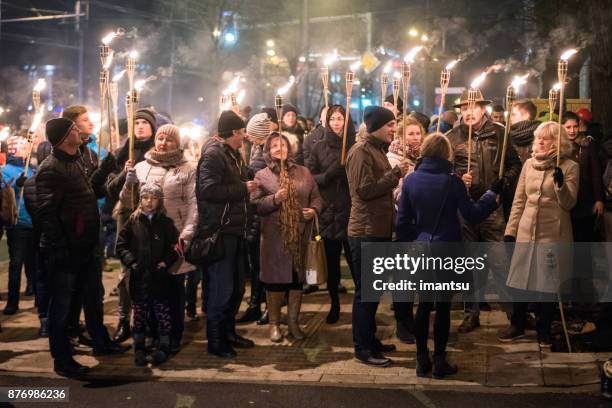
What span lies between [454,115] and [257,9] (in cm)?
2720

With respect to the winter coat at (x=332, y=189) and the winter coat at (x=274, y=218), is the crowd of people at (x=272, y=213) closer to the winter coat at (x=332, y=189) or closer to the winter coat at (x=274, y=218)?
the winter coat at (x=274, y=218)

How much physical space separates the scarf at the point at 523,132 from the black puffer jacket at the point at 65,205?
4.36 meters

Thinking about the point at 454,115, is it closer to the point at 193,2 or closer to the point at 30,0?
the point at 193,2

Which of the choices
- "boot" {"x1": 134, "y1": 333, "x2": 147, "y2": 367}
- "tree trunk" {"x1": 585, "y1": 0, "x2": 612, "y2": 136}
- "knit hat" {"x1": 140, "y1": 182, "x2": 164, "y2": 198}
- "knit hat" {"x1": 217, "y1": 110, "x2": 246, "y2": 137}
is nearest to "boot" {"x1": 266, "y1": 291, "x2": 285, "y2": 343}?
"boot" {"x1": 134, "y1": 333, "x2": 147, "y2": 367}

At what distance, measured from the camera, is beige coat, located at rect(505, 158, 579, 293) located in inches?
273

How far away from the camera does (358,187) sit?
6941 mm

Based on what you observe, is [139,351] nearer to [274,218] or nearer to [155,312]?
[155,312]

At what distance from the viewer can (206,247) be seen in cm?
705

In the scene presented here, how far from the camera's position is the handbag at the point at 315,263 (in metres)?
7.66

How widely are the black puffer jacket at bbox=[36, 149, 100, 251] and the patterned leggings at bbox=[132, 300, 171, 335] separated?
0.72 meters

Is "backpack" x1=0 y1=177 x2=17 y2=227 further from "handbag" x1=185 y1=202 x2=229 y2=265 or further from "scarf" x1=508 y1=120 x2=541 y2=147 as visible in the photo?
"scarf" x1=508 y1=120 x2=541 y2=147

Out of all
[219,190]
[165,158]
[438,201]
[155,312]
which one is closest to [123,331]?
[155,312]

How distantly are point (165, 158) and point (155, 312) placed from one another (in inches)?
56.9

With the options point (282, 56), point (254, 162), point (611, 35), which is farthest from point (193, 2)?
point (254, 162)
